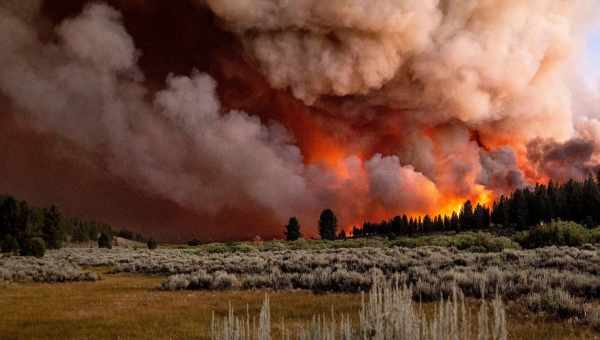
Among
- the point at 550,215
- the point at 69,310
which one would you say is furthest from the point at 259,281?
the point at 550,215

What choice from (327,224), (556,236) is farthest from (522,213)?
(556,236)

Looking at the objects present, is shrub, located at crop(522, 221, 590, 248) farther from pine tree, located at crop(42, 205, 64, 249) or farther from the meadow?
pine tree, located at crop(42, 205, 64, 249)

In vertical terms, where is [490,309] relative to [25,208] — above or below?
below

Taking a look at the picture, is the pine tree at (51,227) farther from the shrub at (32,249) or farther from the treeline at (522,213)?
the treeline at (522,213)

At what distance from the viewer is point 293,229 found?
3324 inches

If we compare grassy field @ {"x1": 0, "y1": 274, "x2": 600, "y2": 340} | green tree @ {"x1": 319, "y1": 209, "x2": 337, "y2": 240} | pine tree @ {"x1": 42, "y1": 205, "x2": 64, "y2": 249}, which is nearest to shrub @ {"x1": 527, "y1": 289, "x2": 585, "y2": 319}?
grassy field @ {"x1": 0, "y1": 274, "x2": 600, "y2": 340}

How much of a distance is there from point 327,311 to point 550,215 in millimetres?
83167

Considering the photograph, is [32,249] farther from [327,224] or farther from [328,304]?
[327,224]

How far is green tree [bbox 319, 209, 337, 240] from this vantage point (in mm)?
90188

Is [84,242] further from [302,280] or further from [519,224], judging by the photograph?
[302,280]

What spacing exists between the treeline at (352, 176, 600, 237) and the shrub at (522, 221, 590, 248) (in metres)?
41.9

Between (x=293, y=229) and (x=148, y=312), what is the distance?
71.5 meters

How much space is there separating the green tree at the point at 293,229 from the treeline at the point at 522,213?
18.5 m

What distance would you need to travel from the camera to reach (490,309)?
38.4 feet
